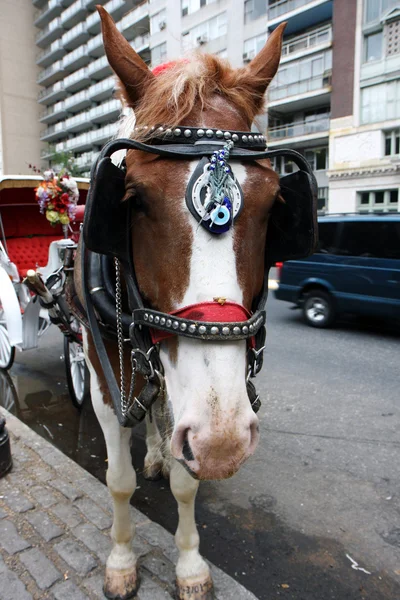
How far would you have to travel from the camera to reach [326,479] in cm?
332

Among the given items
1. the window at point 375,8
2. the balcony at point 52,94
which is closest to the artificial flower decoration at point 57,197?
the window at point 375,8

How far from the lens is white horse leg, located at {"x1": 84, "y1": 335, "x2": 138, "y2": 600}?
2176mm

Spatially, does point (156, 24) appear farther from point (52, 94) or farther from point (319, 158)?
point (52, 94)

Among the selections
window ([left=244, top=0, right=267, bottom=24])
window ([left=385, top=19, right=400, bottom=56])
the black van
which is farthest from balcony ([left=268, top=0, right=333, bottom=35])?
the black van

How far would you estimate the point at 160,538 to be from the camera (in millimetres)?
2541

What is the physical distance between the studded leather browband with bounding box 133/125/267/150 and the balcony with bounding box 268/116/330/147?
2722 centimetres

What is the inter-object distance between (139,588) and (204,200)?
200 cm

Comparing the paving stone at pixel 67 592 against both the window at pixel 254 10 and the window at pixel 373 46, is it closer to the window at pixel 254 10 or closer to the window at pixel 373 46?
the window at pixel 373 46

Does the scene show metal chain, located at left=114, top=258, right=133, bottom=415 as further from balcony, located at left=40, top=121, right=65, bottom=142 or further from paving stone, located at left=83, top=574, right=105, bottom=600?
balcony, located at left=40, top=121, right=65, bottom=142

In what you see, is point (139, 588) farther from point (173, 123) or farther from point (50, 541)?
point (173, 123)

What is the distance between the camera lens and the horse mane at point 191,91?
163cm

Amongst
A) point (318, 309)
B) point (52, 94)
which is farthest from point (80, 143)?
point (318, 309)

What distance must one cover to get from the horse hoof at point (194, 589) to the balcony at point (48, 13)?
216ft

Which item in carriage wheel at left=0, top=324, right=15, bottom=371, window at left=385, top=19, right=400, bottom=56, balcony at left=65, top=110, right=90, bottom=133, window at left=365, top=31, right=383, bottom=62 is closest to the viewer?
carriage wheel at left=0, top=324, right=15, bottom=371
